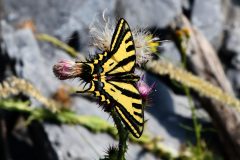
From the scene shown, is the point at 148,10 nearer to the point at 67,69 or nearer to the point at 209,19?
the point at 209,19

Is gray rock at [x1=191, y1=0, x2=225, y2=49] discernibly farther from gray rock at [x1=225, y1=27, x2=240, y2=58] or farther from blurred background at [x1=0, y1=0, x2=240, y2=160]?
blurred background at [x1=0, y1=0, x2=240, y2=160]

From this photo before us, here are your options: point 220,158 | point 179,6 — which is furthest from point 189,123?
point 179,6

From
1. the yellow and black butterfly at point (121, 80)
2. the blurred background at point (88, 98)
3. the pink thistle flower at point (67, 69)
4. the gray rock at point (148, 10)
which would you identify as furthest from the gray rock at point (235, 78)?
the yellow and black butterfly at point (121, 80)

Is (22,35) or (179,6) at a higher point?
(179,6)

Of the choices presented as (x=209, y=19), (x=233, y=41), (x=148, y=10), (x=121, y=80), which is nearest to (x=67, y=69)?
(x=121, y=80)

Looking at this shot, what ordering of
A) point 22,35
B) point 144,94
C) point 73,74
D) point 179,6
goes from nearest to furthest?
point 73,74
point 144,94
point 22,35
point 179,6

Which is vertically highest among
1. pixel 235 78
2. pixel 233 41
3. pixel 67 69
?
pixel 233 41

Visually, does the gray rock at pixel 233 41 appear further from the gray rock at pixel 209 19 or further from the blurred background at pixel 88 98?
the blurred background at pixel 88 98

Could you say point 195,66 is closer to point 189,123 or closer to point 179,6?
point 189,123
